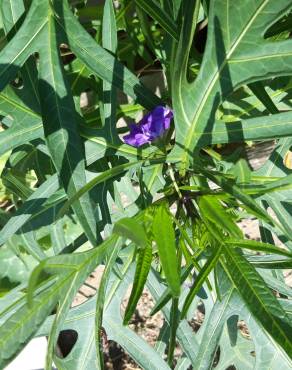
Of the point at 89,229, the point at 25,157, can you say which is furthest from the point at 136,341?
the point at 25,157

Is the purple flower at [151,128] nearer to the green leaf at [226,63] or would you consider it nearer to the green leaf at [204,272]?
the green leaf at [226,63]

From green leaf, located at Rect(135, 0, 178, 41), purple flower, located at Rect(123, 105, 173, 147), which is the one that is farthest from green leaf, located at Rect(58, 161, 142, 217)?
green leaf, located at Rect(135, 0, 178, 41)

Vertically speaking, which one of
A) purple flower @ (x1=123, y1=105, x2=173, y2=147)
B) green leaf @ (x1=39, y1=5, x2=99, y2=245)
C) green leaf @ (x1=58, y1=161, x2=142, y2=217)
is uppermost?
purple flower @ (x1=123, y1=105, x2=173, y2=147)

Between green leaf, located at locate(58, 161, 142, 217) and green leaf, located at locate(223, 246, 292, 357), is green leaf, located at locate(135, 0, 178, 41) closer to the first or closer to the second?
green leaf, located at locate(58, 161, 142, 217)

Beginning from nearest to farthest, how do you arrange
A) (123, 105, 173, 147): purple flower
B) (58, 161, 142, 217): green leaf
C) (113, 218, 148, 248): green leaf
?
(113, 218, 148, 248): green leaf, (58, 161, 142, 217): green leaf, (123, 105, 173, 147): purple flower

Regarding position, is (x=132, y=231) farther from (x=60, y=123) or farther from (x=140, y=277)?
(x=60, y=123)

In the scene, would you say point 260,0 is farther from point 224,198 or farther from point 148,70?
point 148,70
